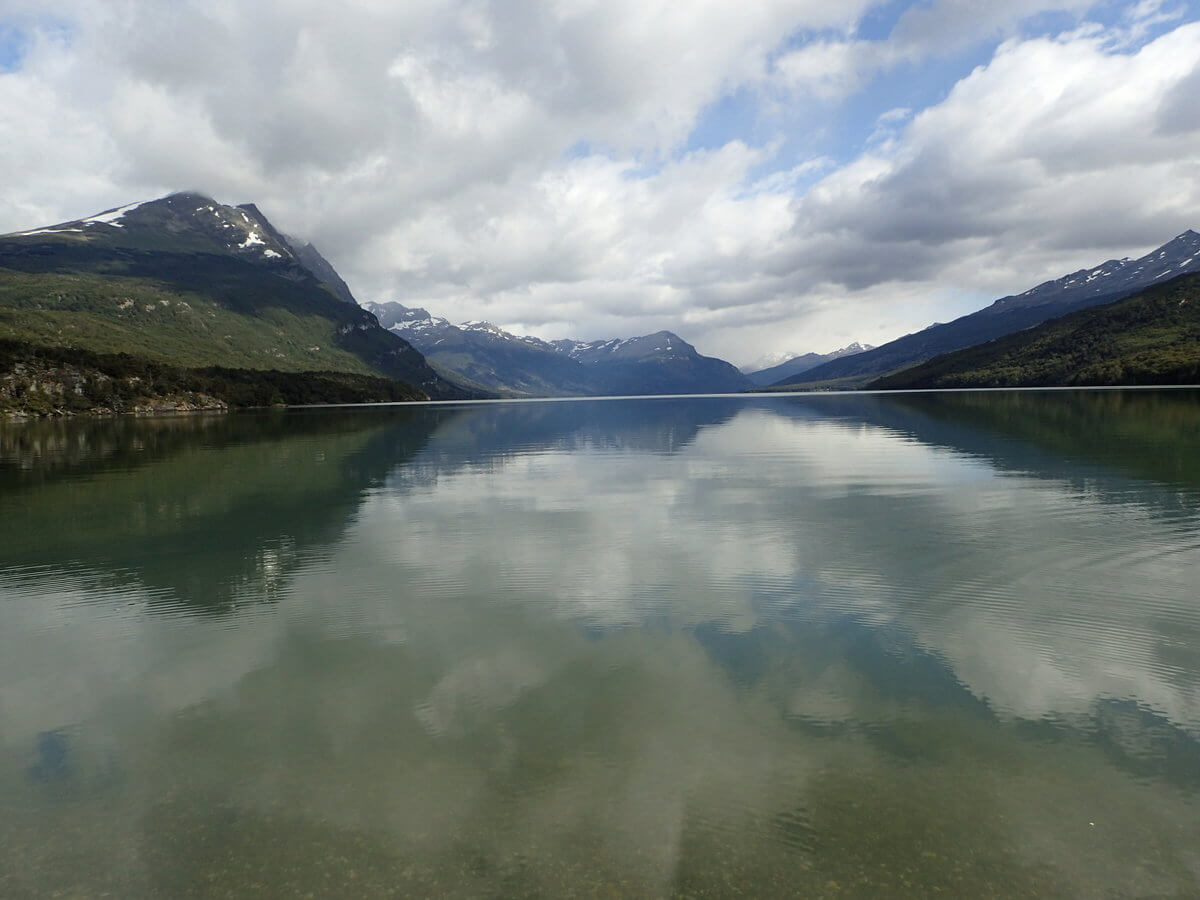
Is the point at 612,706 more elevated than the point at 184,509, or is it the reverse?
the point at 184,509

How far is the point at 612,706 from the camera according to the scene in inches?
505

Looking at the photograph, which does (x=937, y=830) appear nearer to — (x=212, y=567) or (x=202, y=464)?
(x=212, y=567)

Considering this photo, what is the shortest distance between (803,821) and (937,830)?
177 cm

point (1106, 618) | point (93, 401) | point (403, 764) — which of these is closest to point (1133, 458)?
point (1106, 618)

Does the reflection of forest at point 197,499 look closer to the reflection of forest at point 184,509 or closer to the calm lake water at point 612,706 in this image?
the reflection of forest at point 184,509

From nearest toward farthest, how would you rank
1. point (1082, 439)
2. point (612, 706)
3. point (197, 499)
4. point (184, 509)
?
point (612, 706) < point (184, 509) < point (197, 499) < point (1082, 439)

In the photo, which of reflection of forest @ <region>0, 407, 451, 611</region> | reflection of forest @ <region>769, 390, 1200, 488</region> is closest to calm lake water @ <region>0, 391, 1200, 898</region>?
reflection of forest @ <region>0, 407, 451, 611</region>

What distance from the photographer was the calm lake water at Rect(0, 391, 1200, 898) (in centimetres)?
864

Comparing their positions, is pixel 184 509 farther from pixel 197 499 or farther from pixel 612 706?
pixel 612 706

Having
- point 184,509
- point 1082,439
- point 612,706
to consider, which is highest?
point 184,509

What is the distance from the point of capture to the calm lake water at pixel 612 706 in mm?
8641

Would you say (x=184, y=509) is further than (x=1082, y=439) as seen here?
No

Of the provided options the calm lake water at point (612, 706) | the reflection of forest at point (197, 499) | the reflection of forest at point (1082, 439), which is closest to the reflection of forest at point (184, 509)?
the reflection of forest at point (197, 499)

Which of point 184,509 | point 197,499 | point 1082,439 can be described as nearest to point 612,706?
point 184,509
